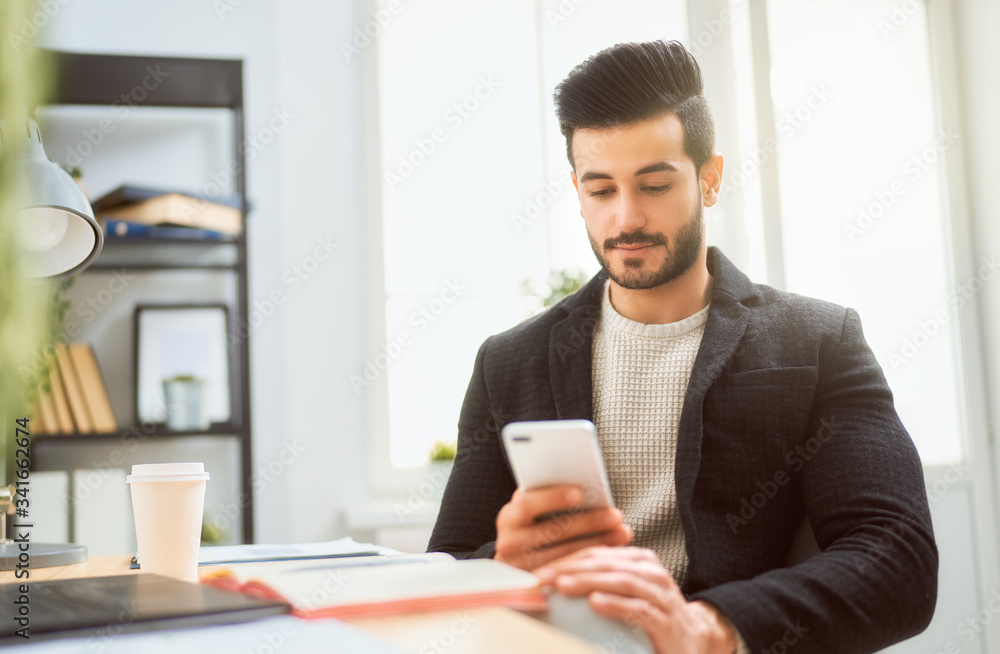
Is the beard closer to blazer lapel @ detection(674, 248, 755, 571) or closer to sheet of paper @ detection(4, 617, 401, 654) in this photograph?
blazer lapel @ detection(674, 248, 755, 571)

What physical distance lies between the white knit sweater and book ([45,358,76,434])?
57.6 inches

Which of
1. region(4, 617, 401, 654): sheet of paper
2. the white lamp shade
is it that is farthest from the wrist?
the white lamp shade

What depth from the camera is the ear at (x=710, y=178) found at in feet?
4.65

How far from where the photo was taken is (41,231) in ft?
4.23

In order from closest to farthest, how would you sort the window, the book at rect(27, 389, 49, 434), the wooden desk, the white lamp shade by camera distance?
the wooden desk, the white lamp shade, the book at rect(27, 389, 49, 434), the window

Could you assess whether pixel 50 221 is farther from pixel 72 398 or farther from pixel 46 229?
pixel 72 398

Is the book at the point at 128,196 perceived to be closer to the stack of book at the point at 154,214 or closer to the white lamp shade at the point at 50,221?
the stack of book at the point at 154,214

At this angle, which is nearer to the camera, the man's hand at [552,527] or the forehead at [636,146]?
the man's hand at [552,527]

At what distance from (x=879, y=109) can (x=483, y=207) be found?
136cm

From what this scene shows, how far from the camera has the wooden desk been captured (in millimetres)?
506

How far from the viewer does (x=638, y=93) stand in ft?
4.44

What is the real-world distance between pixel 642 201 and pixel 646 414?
0.32 meters

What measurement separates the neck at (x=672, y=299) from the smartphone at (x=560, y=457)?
64 cm

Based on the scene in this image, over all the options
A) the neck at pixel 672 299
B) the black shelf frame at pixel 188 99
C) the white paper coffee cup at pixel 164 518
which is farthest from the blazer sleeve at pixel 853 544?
the black shelf frame at pixel 188 99
